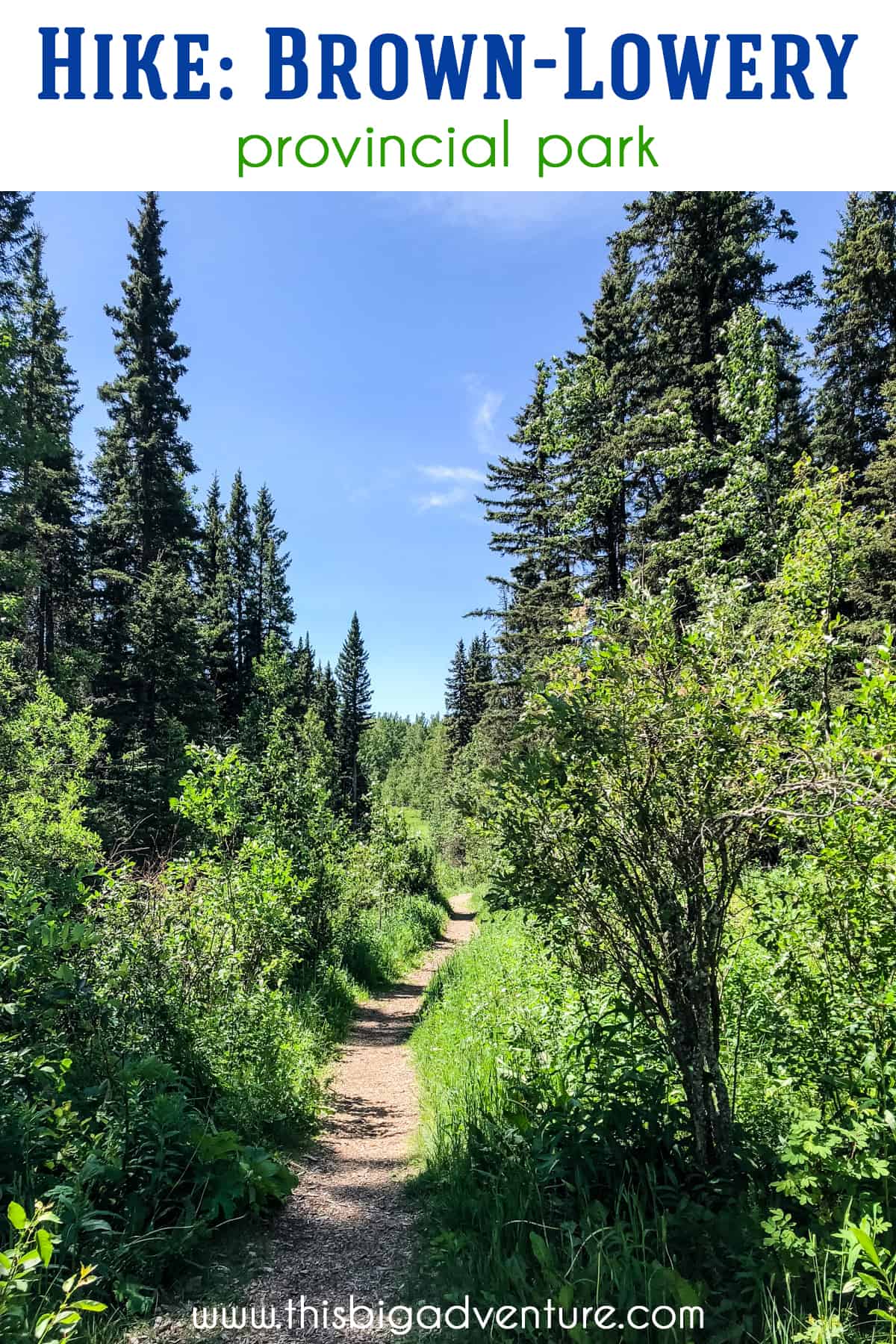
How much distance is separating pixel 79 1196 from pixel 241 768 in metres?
4.76

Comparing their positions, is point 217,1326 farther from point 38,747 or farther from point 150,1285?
point 38,747

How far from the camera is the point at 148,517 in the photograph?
2338cm

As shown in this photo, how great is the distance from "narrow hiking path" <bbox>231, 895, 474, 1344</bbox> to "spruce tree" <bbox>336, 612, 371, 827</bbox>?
4143 centimetres

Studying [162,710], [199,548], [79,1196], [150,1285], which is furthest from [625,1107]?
[199,548]

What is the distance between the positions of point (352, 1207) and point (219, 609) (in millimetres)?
33928

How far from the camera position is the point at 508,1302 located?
2848 millimetres

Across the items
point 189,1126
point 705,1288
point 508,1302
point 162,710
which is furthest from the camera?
point 162,710

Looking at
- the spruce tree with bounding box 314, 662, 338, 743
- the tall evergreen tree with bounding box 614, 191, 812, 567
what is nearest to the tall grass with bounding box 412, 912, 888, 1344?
the tall evergreen tree with bounding box 614, 191, 812, 567

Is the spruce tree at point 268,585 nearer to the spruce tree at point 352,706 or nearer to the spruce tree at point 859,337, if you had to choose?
the spruce tree at point 352,706

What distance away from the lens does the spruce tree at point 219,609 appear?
3344 cm

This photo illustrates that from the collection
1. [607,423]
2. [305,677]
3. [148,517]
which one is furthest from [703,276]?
[305,677]

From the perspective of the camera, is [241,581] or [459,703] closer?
[241,581]

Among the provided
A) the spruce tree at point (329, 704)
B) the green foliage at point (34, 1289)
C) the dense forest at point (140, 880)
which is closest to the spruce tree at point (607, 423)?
the dense forest at point (140, 880)

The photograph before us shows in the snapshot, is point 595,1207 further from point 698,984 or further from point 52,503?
point 52,503
